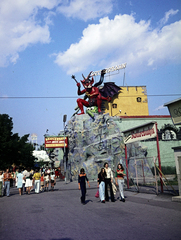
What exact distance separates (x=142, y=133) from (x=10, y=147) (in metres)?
26.2

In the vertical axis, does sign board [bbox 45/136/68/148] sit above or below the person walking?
above

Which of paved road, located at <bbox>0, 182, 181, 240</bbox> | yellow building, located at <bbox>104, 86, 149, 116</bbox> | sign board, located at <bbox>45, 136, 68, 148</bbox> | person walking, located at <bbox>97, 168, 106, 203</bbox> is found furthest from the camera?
yellow building, located at <bbox>104, 86, 149, 116</bbox>

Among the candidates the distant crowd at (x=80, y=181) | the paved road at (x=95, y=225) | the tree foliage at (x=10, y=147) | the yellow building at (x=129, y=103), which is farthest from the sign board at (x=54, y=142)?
the paved road at (x=95, y=225)

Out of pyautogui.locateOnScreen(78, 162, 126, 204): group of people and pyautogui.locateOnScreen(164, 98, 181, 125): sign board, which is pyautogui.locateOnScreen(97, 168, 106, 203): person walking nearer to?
pyautogui.locateOnScreen(78, 162, 126, 204): group of people

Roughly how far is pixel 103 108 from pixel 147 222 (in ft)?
117

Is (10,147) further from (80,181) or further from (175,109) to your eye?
(175,109)

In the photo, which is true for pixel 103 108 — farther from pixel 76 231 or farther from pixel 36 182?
pixel 76 231

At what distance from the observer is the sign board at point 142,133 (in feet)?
41.7

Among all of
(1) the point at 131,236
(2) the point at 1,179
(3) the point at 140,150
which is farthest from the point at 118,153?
(1) the point at 131,236

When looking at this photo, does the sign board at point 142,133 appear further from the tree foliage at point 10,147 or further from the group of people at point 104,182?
the tree foliage at point 10,147

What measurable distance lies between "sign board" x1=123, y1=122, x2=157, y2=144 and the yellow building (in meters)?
26.6

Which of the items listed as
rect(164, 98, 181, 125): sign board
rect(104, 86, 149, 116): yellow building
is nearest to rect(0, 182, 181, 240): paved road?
rect(164, 98, 181, 125): sign board

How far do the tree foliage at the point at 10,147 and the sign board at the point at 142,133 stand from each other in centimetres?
2301

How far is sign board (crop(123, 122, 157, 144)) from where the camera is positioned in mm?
12719
